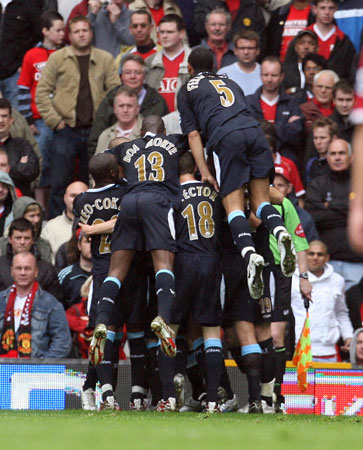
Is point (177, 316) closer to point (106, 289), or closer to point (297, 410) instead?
point (106, 289)

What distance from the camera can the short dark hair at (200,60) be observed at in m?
10.6

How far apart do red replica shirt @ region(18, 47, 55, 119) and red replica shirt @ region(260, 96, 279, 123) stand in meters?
3.64

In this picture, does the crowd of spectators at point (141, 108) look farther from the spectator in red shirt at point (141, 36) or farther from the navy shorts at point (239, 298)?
the navy shorts at point (239, 298)

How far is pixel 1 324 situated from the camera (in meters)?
11.9

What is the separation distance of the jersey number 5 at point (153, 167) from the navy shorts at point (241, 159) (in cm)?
48

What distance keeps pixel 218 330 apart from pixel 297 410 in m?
1.37

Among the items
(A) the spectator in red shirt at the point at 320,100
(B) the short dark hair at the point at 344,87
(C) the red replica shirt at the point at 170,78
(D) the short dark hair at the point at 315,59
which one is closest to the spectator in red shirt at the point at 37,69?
(C) the red replica shirt at the point at 170,78

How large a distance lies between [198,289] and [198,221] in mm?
590

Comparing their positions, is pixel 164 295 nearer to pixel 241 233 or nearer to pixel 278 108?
pixel 241 233

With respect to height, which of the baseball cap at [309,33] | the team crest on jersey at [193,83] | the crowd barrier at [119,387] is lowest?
the crowd barrier at [119,387]

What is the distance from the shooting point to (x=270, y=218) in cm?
970

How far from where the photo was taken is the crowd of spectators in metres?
13.4

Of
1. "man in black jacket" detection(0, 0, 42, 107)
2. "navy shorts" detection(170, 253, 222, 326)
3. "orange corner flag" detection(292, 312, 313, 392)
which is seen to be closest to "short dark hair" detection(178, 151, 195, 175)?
"navy shorts" detection(170, 253, 222, 326)

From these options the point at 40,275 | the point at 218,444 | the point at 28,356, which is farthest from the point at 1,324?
the point at 218,444
